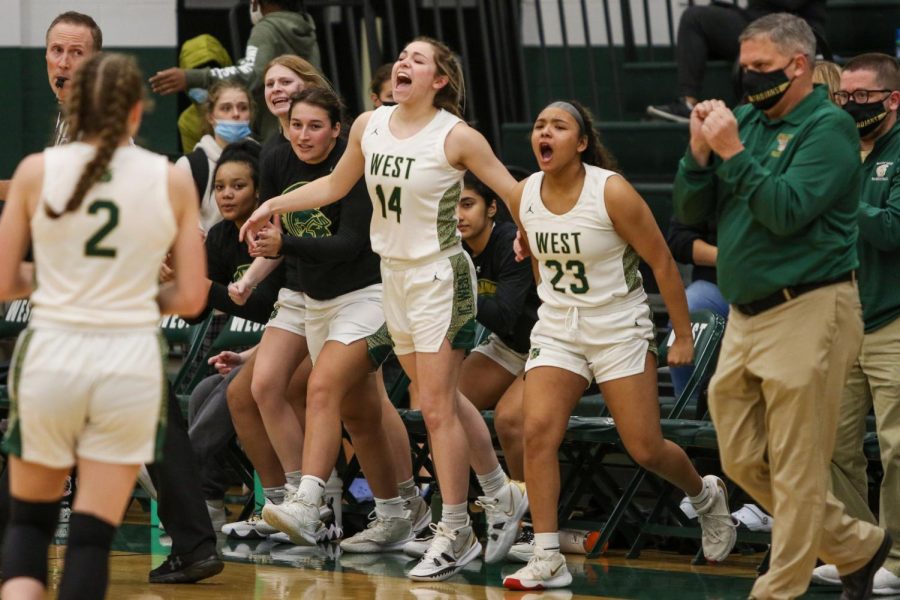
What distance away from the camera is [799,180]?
4.56 meters

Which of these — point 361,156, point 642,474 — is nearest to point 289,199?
point 361,156

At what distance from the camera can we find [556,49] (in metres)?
10.4

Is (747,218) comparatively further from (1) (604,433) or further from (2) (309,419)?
(2) (309,419)

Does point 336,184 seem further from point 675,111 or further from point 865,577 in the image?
point 675,111

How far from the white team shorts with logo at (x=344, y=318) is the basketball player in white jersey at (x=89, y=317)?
2348 millimetres

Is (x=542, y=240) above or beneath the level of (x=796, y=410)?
above

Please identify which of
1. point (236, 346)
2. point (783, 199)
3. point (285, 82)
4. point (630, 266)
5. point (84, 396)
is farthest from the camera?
point (236, 346)

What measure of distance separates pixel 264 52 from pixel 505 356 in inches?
99.7

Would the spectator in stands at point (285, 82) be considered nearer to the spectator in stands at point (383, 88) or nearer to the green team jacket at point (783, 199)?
the spectator in stands at point (383, 88)

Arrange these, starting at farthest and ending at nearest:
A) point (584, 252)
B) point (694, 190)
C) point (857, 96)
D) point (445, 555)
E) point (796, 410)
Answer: point (445, 555) < point (584, 252) < point (857, 96) < point (694, 190) < point (796, 410)

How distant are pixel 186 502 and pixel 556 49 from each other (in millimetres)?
5788

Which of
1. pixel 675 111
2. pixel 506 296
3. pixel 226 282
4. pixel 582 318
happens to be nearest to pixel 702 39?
pixel 675 111

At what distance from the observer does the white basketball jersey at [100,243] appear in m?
3.68

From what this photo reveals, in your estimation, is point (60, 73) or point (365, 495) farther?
point (365, 495)
